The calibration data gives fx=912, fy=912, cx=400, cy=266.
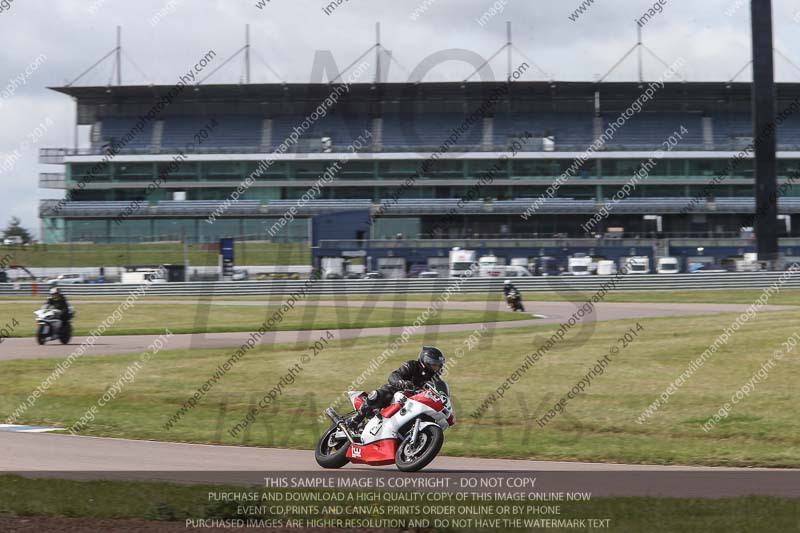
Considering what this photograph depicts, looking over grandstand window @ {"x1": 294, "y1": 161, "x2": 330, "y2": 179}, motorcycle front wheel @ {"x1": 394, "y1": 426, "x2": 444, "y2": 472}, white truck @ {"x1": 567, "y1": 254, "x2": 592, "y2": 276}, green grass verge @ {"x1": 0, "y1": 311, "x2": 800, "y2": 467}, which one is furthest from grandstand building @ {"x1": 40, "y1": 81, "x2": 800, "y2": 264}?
motorcycle front wheel @ {"x1": 394, "y1": 426, "x2": 444, "y2": 472}

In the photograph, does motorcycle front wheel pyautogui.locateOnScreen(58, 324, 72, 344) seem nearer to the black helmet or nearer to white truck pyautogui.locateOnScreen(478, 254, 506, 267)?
Answer: the black helmet

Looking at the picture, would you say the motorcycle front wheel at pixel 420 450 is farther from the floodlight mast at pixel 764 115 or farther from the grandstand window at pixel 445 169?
the grandstand window at pixel 445 169

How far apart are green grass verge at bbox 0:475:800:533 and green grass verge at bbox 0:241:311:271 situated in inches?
1978

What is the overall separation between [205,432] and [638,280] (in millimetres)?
37104

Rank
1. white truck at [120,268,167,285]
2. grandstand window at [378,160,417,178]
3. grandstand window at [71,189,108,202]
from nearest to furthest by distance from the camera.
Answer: white truck at [120,268,167,285]
grandstand window at [378,160,417,178]
grandstand window at [71,189,108,202]

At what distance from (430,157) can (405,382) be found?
224 ft

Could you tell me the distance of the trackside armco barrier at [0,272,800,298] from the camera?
46500mm

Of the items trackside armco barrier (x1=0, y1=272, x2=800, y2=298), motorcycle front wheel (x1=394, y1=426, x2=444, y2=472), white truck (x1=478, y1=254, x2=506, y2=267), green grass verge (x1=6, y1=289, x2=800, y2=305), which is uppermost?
white truck (x1=478, y1=254, x2=506, y2=267)

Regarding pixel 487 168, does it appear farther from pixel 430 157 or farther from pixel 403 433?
pixel 403 433

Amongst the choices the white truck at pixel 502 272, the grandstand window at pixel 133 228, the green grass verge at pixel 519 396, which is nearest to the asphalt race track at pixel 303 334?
the green grass verge at pixel 519 396

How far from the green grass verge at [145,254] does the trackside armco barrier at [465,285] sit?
373 inches

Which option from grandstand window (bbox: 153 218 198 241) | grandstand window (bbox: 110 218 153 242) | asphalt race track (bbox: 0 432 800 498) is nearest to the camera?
asphalt race track (bbox: 0 432 800 498)

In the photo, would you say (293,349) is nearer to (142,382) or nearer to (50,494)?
(142,382)

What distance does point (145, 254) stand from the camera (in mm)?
60219
